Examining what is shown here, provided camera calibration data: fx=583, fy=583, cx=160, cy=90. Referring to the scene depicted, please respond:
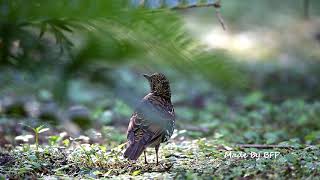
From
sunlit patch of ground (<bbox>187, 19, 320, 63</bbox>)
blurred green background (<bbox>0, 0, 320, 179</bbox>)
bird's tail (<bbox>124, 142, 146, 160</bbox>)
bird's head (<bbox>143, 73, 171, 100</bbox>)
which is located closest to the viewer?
blurred green background (<bbox>0, 0, 320, 179</bbox>)

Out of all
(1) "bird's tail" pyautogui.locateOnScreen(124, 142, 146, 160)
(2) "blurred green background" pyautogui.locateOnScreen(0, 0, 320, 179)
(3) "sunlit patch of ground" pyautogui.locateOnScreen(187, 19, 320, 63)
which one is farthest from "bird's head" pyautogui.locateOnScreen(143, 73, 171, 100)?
(3) "sunlit patch of ground" pyautogui.locateOnScreen(187, 19, 320, 63)

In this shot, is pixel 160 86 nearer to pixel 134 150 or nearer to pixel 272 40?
pixel 134 150

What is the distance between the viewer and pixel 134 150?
455 cm

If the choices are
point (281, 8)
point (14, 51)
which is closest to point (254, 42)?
point (281, 8)

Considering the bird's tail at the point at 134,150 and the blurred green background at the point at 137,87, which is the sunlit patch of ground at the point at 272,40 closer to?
the blurred green background at the point at 137,87

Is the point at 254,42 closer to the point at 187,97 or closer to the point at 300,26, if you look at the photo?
the point at 300,26

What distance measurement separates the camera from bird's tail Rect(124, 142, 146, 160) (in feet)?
14.8

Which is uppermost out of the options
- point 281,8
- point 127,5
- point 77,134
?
point 281,8

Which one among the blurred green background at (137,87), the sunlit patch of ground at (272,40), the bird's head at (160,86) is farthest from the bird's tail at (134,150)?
the sunlit patch of ground at (272,40)

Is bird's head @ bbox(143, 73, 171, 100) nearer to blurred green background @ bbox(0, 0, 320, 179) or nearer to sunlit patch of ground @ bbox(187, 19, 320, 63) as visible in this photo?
blurred green background @ bbox(0, 0, 320, 179)

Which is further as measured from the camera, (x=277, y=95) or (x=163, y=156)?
(x=277, y=95)

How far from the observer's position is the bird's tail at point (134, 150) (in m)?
4.50

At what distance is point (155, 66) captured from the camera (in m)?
1.23

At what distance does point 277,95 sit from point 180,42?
9545 millimetres
